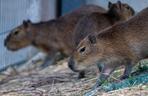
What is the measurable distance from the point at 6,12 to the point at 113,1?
2.69m

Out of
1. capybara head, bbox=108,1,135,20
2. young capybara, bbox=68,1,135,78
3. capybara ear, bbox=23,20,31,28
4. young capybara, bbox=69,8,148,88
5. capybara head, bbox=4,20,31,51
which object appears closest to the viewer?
young capybara, bbox=69,8,148,88

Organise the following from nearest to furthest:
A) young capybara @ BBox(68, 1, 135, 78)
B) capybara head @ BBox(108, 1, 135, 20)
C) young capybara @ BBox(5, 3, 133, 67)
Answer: young capybara @ BBox(68, 1, 135, 78) → capybara head @ BBox(108, 1, 135, 20) → young capybara @ BBox(5, 3, 133, 67)

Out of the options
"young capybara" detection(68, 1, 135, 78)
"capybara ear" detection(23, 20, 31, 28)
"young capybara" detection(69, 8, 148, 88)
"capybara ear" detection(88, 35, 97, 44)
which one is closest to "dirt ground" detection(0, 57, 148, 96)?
"young capybara" detection(69, 8, 148, 88)

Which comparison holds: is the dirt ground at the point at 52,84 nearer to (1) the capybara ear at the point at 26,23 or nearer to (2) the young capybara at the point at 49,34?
(2) the young capybara at the point at 49,34

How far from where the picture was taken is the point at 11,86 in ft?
31.4

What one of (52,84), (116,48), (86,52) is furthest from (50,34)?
(116,48)

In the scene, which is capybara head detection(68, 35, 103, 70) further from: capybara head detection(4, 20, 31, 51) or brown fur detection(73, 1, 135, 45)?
capybara head detection(4, 20, 31, 51)

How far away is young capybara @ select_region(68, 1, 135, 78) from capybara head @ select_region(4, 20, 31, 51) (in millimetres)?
2428

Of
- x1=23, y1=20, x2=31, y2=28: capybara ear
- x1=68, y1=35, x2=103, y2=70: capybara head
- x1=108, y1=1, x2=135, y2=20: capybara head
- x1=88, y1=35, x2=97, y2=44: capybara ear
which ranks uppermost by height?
x1=108, y1=1, x2=135, y2=20: capybara head

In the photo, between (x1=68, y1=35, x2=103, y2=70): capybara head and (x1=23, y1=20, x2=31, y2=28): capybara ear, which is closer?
(x1=68, y1=35, x2=103, y2=70): capybara head

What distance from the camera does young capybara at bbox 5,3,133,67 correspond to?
35.6 ft

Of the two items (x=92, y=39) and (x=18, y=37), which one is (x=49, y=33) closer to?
(x=18, y=37)

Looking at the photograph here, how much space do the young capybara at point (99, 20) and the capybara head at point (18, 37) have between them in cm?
243

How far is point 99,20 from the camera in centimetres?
925
